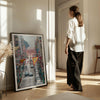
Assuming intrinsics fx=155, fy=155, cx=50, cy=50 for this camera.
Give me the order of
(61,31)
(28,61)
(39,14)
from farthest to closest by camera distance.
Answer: (61,31) → (39,14) → (28,61)

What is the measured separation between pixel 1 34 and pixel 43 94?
133 centimetres

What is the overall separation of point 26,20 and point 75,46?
44.0 inches

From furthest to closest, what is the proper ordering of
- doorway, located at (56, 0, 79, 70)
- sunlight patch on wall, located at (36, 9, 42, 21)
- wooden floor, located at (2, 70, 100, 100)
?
doorway, located at (56, 0, 79, 70), sunlight patch on wall, located at (36, 9, 42, 21), wooden floor, located at (2, 70, 100, 100)

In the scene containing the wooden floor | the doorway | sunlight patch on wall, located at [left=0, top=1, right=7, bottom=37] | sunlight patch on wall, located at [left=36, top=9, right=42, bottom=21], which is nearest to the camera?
the wooden floor

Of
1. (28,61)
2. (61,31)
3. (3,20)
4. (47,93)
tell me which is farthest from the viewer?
(61,31)

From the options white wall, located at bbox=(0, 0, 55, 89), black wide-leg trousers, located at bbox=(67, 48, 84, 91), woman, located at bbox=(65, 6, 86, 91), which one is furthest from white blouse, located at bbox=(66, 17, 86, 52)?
white wall, located at bbox=(0, 0, 55, 89)

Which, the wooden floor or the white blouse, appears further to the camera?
the white blouse

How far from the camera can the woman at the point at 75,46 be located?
289cm

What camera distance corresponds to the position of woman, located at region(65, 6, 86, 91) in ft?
9.49

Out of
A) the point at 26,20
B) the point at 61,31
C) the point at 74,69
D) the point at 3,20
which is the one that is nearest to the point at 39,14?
Result: the point at 26,20

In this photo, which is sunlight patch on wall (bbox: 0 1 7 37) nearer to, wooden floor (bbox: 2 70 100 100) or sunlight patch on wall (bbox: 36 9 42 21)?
sunlight patch on wall (bbox: 36 9 42 21)

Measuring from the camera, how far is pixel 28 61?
3084mm

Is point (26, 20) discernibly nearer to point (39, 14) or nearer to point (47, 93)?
point (39, 14)

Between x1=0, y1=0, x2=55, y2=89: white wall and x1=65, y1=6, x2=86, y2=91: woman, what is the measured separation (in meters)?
0.65
